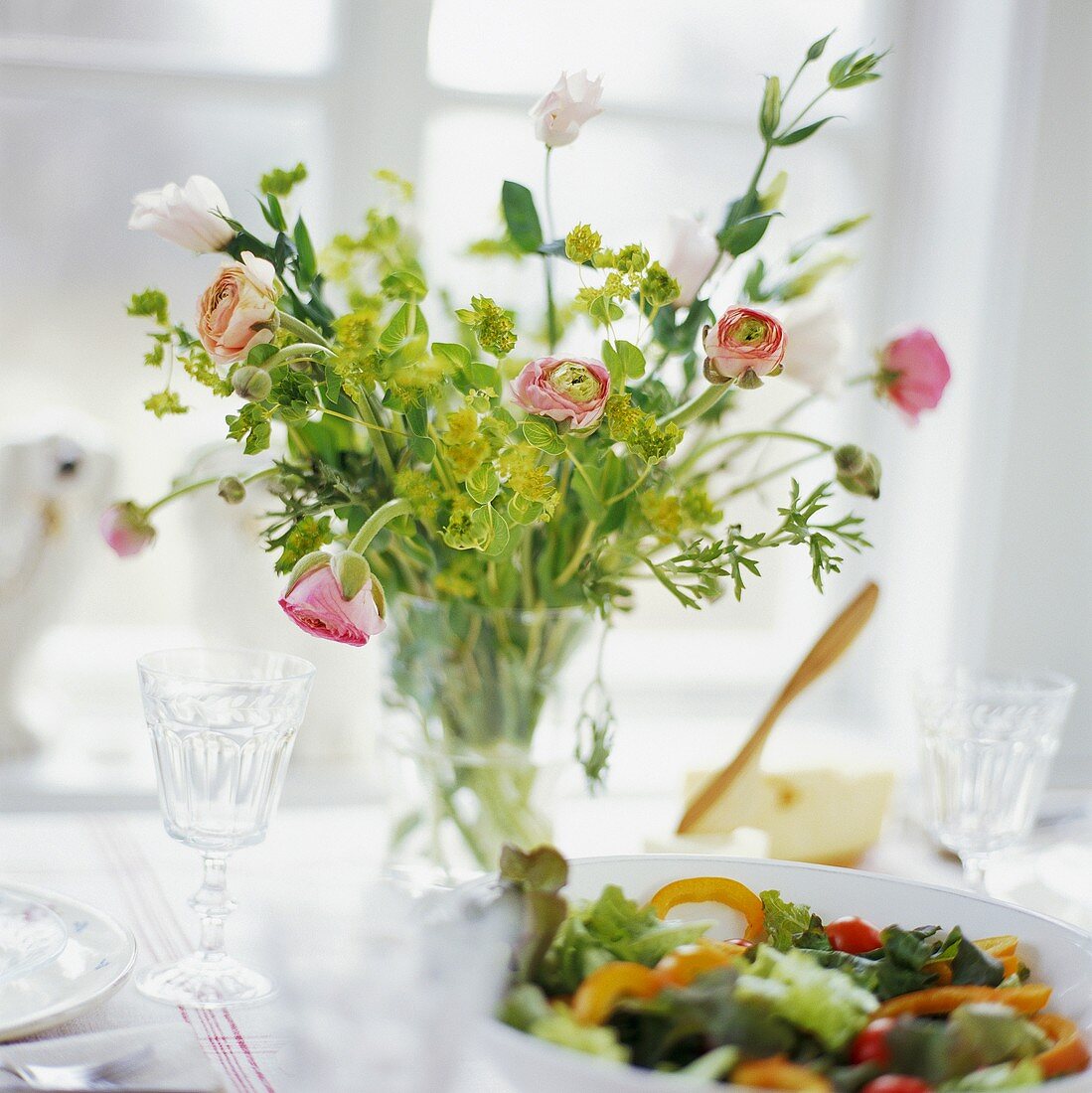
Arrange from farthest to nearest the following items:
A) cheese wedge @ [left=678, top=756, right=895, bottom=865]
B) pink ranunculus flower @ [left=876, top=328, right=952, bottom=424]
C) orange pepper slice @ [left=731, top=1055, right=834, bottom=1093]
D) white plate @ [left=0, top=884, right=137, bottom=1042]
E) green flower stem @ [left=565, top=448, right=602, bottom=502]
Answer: cheese wedge @ [left=678, top=756, right=895, bottom=865] → pink ranunculus flower @ [left=876, top=328, right=952, bottom=424] → green flower stem @ [left=565, top=448, right=602, bottom=502] → white plate @ [left=0, top=884, right=137, bottom=1042] → orange pepper slice @ [left=731, top=1055, right=834, bottom=1093]

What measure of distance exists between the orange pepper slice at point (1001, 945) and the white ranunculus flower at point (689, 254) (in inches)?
15.2

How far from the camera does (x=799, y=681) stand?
0.94 meters

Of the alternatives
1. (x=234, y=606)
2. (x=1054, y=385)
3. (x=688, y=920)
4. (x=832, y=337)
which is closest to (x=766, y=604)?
(x=1054, y=385)

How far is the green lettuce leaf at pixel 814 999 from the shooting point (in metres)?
0.55

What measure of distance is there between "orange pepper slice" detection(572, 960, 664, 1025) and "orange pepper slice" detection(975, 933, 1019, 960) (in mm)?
183

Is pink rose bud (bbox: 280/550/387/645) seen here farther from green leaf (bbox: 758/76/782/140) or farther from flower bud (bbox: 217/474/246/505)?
green leaf (bbox: 758/76/782/140)

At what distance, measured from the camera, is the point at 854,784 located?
103 cm

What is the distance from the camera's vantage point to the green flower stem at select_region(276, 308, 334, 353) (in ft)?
2.32

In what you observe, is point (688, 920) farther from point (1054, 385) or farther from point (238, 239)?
point (1054, 385)

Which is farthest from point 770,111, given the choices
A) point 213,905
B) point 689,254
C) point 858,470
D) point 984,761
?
point 213,905

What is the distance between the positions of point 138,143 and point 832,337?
2.54 feet

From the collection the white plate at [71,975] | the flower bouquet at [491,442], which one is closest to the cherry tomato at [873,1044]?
the flower bouquet at [491,442]

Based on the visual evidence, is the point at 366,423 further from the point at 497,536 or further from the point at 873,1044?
the point at 873,1044

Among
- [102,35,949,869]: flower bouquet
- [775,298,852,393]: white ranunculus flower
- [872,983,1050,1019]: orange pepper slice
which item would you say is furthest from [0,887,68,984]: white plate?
[775,298,852,393]: white ranunculus flower
